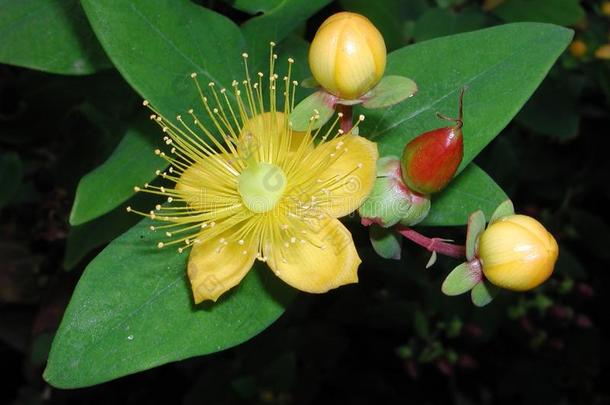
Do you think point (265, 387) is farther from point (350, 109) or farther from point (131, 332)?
point (350, 109)

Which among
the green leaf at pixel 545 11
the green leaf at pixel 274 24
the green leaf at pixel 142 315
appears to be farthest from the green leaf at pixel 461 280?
the green leaf at pixel 545 11

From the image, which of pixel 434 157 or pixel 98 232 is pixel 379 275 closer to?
pixel 98 232

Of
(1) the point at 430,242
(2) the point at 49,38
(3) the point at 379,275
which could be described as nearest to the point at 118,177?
(2) the point at 49,38

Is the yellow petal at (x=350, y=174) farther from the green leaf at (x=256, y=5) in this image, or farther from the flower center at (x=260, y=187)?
the green leaf at (x=256, y=5)

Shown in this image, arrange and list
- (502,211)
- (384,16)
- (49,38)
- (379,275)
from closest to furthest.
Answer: (502,211)
(49,38)
(384,16)
(379,275)

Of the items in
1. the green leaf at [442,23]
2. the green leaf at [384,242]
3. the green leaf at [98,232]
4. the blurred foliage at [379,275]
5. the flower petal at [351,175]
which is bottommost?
the blurred foliage at [379,275]

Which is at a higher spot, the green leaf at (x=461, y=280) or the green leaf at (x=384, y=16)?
the green leaf at (x=384, y=16)
